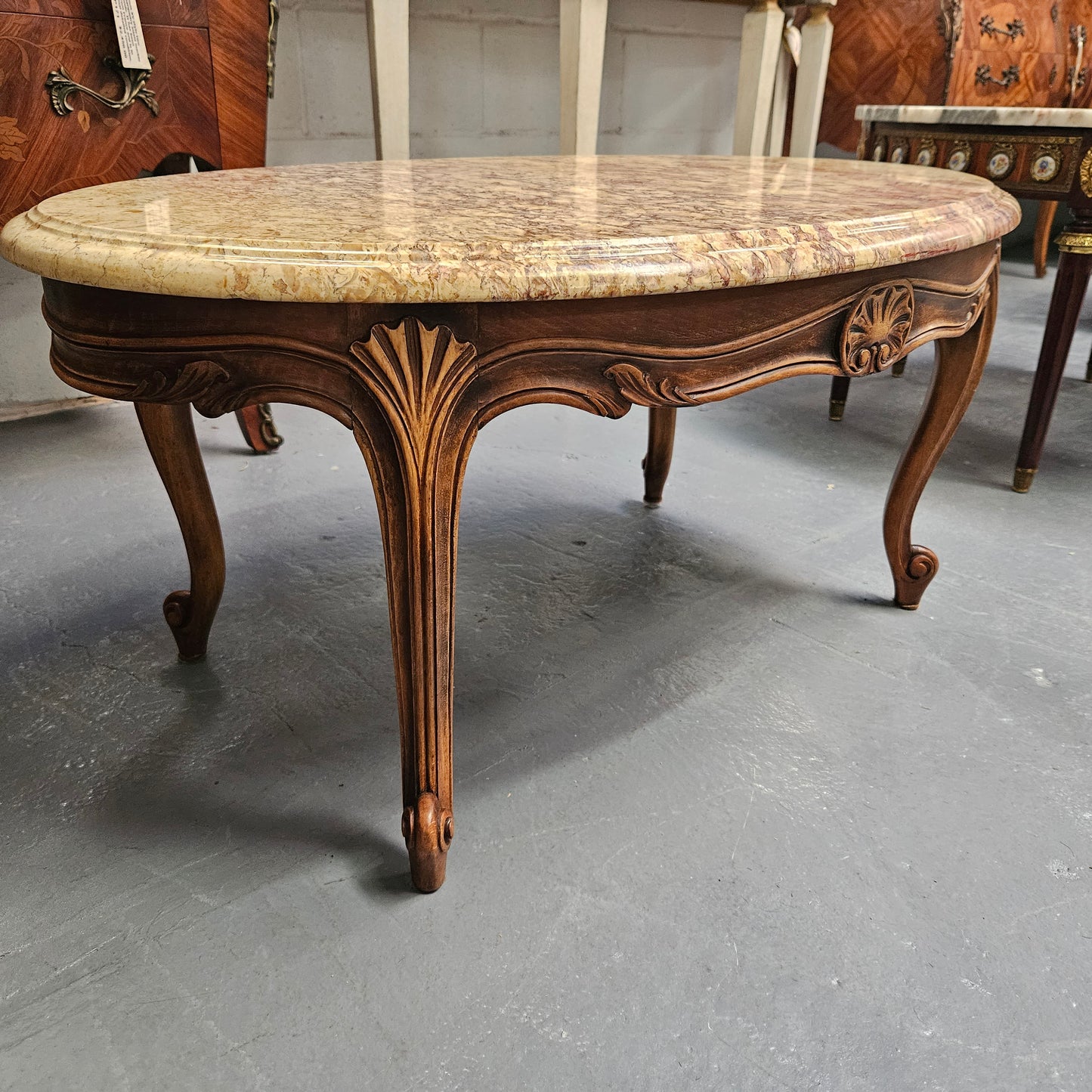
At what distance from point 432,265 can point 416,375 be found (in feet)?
0.31

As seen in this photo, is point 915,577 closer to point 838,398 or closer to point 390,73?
point 838,398

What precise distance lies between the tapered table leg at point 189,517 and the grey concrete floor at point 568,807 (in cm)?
7

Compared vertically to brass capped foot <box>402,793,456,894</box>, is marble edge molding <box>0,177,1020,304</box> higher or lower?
higher

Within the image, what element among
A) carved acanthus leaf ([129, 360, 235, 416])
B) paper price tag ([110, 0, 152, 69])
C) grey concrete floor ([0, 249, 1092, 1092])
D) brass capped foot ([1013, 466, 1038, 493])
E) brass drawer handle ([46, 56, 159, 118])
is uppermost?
paper price tag ([110, 0, 152, 69])

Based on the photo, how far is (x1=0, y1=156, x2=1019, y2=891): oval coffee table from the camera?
0.72m

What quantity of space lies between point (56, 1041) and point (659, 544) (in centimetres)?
116

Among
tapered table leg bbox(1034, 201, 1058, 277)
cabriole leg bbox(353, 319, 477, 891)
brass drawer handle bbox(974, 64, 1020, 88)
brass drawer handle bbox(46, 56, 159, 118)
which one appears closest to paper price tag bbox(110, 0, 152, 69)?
brass drawer handle bbox(46, 56, 159, 118)

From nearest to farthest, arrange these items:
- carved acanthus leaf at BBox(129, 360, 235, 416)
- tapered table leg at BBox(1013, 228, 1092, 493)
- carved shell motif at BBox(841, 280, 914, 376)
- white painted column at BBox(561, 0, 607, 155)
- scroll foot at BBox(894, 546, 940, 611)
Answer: carved acanthus leaf at BBox(129, 360, 235, 416), carved shell motif at BBox(841, 280, 914, 376), scroll foot at BBox(894, 546, 940, 611), tapered table leg at BBox(1013, 228, 1092, 493), white painted column at BBox(561, 0, 607, 155)

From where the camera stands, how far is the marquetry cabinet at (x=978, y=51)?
250 cm

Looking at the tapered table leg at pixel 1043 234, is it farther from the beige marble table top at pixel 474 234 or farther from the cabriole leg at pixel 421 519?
the cabriole leg at pixel 421 519

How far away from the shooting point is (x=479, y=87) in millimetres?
2832

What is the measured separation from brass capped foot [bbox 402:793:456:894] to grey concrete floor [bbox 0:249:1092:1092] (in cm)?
3

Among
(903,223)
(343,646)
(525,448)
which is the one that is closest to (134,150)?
(525,448)

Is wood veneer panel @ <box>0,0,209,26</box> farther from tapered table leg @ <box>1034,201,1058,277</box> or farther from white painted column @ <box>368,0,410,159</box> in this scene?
tapered table leg @ <box>1034,201,1058,277</box>
